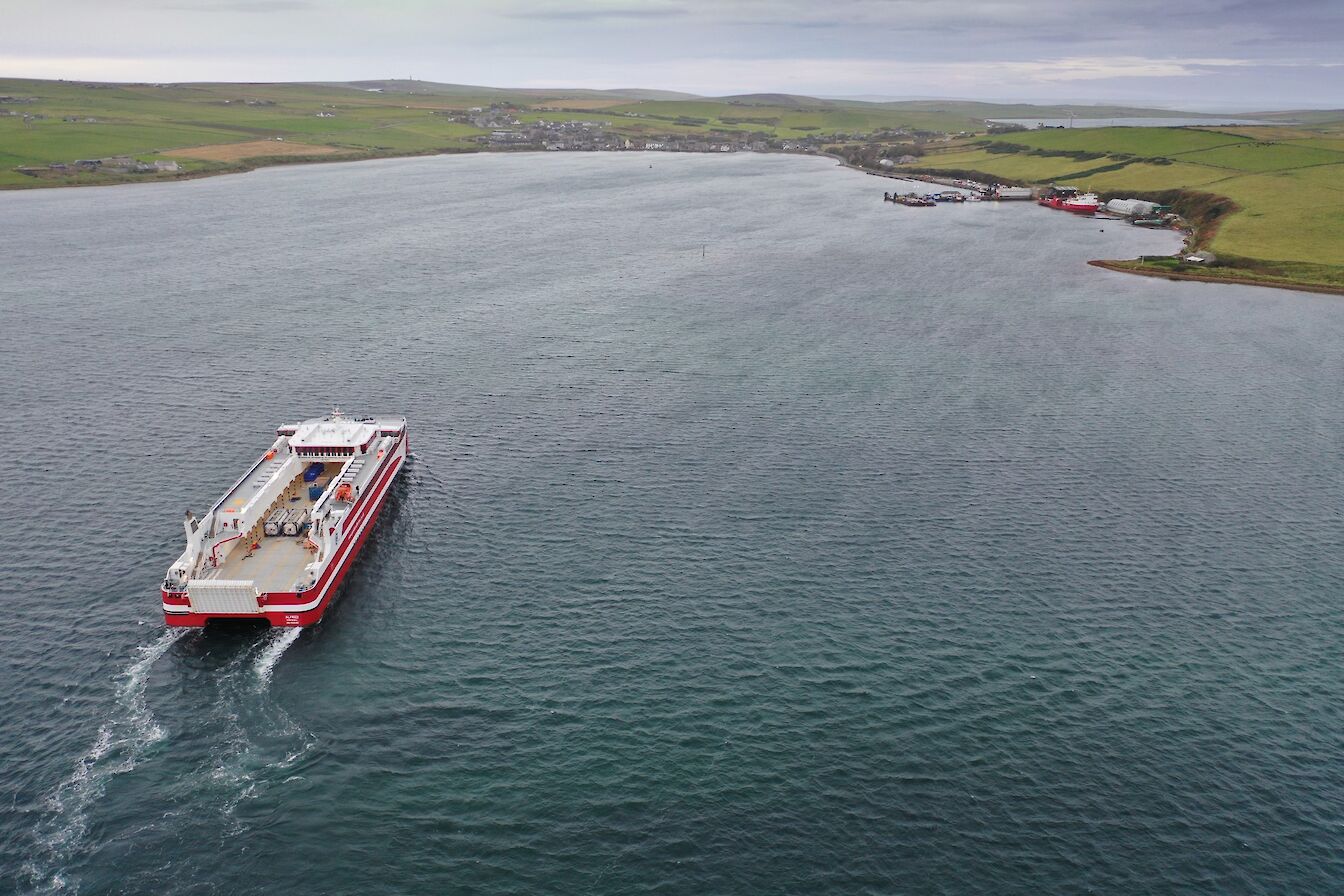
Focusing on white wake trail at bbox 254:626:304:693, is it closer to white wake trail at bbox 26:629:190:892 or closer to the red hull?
the red hull

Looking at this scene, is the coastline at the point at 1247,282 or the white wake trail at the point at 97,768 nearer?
the white wake trail at the point at 97,768

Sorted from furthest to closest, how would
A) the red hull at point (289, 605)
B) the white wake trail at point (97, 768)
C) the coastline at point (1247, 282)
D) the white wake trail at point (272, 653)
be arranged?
the coastline at point (1247, 282), the red hull at point (289, 605), the white wake trail at point (272, 653), the white wake trail at point (97, 768)

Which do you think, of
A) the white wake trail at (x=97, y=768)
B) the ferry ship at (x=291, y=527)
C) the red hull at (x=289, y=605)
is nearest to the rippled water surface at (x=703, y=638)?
the white wake trail at (x=97, y=768)

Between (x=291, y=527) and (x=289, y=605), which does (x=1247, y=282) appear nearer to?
(x=291, y=527)

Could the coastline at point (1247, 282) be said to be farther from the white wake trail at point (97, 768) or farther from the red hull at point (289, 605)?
the white wake trail at point (97, 768)

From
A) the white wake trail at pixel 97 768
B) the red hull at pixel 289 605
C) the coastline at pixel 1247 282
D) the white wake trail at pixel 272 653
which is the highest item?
the coastline at pixel 1247 282

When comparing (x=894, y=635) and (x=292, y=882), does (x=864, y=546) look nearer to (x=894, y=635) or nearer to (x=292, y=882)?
(x=894, y=635)
